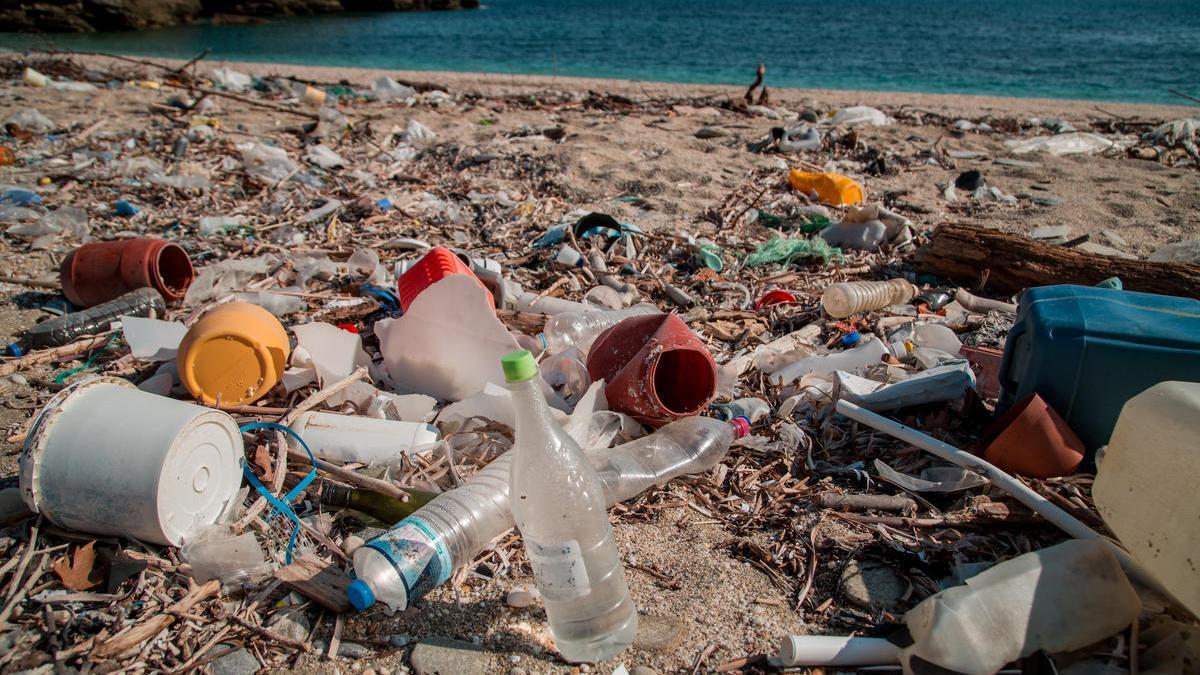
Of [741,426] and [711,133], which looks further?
[711,133]

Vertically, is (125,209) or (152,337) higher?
(125,209)

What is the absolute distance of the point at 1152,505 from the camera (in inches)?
67.2

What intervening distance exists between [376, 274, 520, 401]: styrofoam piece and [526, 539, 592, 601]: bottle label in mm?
1238

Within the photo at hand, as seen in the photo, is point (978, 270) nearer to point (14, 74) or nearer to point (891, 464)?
point (891, 464)

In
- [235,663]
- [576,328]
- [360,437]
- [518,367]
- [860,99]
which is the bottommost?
[235,663]

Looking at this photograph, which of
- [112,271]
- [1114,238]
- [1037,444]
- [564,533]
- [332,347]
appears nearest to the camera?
[564,533]

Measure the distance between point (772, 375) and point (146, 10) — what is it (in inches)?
1576

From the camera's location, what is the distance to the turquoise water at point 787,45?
1805 centimetres

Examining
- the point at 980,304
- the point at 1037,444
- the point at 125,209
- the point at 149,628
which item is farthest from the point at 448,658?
the point at 125,209

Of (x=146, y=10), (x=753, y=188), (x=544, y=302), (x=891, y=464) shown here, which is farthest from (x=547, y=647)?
(x=146, y=10)

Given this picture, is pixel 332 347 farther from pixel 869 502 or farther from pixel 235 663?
pixel 869 502

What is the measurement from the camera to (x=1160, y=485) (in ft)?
5.56

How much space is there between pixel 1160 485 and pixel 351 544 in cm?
214

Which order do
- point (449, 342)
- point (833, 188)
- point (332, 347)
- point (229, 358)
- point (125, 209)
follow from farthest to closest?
1. point (833, 188)
2. point (125, 209)
3. point (332, 347)
4. point (449, 342)
5. point (229, 358)
